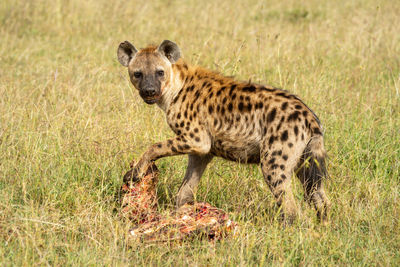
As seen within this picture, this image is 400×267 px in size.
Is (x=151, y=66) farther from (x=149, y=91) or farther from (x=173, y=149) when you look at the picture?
(x=173, y=149)

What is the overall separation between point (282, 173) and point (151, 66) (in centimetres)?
136

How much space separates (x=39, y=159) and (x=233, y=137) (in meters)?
1.55

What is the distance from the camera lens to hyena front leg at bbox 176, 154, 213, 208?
468 cm

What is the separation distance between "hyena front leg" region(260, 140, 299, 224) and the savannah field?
112 millimetres

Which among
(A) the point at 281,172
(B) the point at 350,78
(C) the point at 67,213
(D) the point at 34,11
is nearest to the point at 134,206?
(C) the point at 67,213

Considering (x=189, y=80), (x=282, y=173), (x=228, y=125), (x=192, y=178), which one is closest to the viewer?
(x=282, y=173)

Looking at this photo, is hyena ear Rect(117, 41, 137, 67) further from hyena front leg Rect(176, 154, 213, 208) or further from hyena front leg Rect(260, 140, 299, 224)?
hyena front leg Rect(260, 140, 299, 224)

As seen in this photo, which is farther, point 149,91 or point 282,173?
point 149,91

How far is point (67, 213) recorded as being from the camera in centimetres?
421

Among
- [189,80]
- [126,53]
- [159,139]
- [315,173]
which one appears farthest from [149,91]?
[315,173]

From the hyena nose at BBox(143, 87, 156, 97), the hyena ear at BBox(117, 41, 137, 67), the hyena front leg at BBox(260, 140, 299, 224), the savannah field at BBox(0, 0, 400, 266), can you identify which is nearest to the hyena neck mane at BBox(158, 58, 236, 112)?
Result: the hyena nose at BBox(143, 87, 156, 97)

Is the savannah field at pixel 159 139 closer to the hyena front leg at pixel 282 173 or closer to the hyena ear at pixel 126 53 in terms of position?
the hyena front leg at pixel 282 173

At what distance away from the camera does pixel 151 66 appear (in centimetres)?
471

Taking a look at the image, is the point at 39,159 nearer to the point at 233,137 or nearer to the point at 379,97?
the point at 233,137
